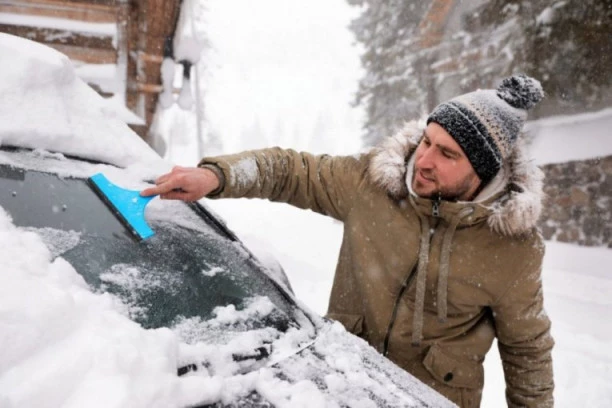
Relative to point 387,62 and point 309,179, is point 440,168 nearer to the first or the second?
point 309,179

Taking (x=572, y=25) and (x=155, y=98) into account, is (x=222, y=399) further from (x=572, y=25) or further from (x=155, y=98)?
(x=155, y=98)

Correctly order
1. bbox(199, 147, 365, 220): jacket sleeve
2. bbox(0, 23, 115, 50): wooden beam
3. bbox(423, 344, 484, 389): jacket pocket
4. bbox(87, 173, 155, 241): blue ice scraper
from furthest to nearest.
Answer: bbox(0, 23, 115, 50): wooden beam < bbox(199, 147, 365, 220): jacket sleeve < bbox(423, 344, 484, 389): jacket pocket < bbox(87, 173, 155, 241): blue ice scraper

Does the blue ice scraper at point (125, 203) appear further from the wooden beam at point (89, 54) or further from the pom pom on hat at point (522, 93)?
the wooden beam at point (89, 54)

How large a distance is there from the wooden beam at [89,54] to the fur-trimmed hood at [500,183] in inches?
193

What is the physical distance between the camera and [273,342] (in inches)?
52.1

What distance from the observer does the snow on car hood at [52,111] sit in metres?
1.52

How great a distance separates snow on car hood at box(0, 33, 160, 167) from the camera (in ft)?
4.98

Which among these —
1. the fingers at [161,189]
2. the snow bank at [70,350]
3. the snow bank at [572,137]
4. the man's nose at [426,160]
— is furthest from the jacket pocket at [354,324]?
the snow bank at [572,137]

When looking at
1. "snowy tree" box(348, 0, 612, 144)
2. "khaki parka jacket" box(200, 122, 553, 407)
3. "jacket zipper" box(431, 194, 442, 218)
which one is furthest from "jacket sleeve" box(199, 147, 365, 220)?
"snowy tree" box(348, 0, 612, 144)

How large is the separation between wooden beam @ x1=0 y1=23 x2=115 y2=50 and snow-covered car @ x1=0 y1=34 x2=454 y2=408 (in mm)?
4374

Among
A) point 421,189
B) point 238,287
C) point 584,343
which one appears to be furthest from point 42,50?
point 584,343

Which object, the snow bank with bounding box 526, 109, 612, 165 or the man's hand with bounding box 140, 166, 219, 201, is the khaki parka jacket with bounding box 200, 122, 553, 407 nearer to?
the man's hand with bounding box 140, 166, 219, 201

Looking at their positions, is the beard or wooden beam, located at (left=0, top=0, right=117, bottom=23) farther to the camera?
wooden beam, located at (left=0, top=0, right=117, bottom=23)

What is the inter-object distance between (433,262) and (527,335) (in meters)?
0.55
